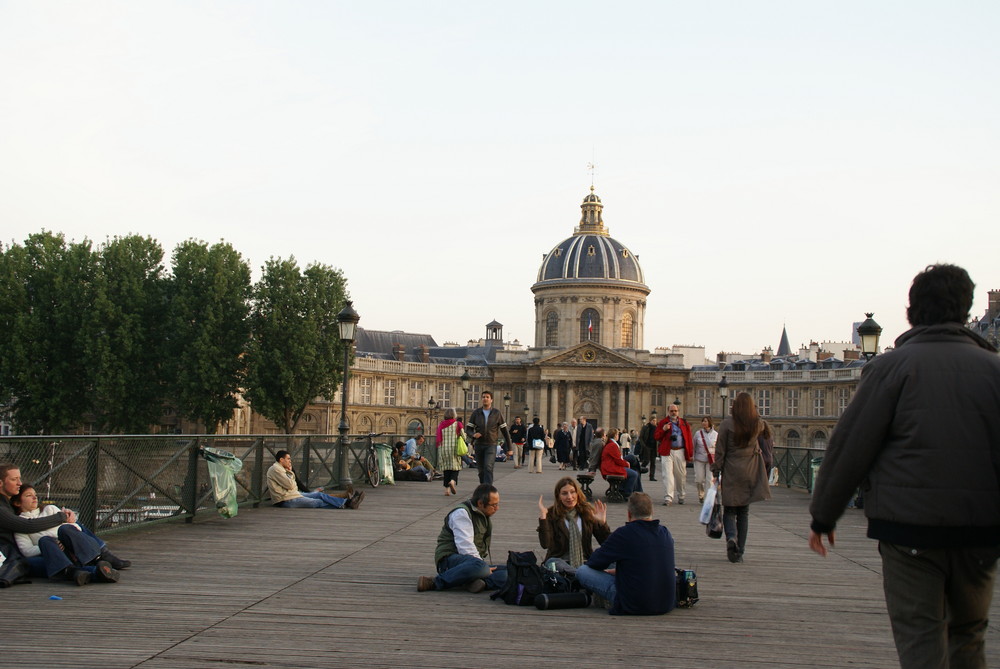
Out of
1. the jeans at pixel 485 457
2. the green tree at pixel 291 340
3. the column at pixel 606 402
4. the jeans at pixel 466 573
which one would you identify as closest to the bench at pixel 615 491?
the jeans at pixel 485 457

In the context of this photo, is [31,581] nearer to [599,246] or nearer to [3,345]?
[3,345]

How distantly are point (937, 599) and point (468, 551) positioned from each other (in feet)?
19.5

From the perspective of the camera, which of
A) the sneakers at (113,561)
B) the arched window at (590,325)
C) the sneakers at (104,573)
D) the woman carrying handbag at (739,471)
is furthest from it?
the arched window at (590,325)

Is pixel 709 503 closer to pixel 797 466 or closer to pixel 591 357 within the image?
pixel 797 466

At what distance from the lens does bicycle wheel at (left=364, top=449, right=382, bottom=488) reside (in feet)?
84.8

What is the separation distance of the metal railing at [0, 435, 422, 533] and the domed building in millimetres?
79031

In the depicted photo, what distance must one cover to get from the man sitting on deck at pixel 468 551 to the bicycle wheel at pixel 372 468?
49.3ft

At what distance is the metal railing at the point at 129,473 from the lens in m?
13.2

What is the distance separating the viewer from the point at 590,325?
97250mm

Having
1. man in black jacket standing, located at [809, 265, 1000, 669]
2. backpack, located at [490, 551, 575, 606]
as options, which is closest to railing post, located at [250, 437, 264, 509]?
backpack, located at [490, 551, 575, 606]

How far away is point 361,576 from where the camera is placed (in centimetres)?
1119

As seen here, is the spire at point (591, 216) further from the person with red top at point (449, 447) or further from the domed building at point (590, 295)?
the person with red top at point (449, 447)

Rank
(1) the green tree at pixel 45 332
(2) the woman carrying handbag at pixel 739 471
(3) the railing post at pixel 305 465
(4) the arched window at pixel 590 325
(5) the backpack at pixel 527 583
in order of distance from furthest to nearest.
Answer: (4) the arched window at pixel 590 325 < (1) the green tree at pixel 45 332 < (3) the railing post at pixel 305 465 < (2) the woman carrying handbag at pixel 739 471 < (5) the backpack at pixel 527 583

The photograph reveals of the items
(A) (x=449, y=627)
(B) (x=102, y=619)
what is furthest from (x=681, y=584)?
(B) (x=102, y=619)
